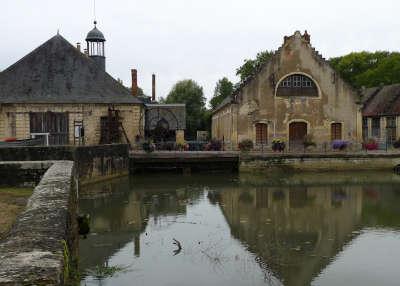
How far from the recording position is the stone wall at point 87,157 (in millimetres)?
15617

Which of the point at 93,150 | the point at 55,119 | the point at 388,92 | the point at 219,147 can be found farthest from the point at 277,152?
the point at 388,92

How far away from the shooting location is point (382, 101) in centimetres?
3850

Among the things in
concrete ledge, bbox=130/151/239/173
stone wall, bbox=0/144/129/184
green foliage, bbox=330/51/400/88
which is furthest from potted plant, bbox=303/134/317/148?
green foliage, bbox=330/51/400/88

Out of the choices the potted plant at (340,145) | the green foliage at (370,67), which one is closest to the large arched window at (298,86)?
the potted plant at (340,145)

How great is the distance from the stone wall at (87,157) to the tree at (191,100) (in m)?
26.3

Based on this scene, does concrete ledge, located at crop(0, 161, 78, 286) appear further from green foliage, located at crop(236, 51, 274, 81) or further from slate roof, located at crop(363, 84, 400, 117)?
green foliage, located at crop(236, 51, 274, 81)

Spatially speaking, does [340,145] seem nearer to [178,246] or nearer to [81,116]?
[81,116]

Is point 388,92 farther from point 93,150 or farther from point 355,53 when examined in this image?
point 93,150

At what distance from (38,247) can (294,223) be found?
9.45 m

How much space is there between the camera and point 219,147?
28094mm

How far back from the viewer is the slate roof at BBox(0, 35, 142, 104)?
27.1 m

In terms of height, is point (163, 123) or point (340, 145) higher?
point (163, 123)

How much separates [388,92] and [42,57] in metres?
26.2

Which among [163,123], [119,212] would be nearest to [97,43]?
[163,123]
